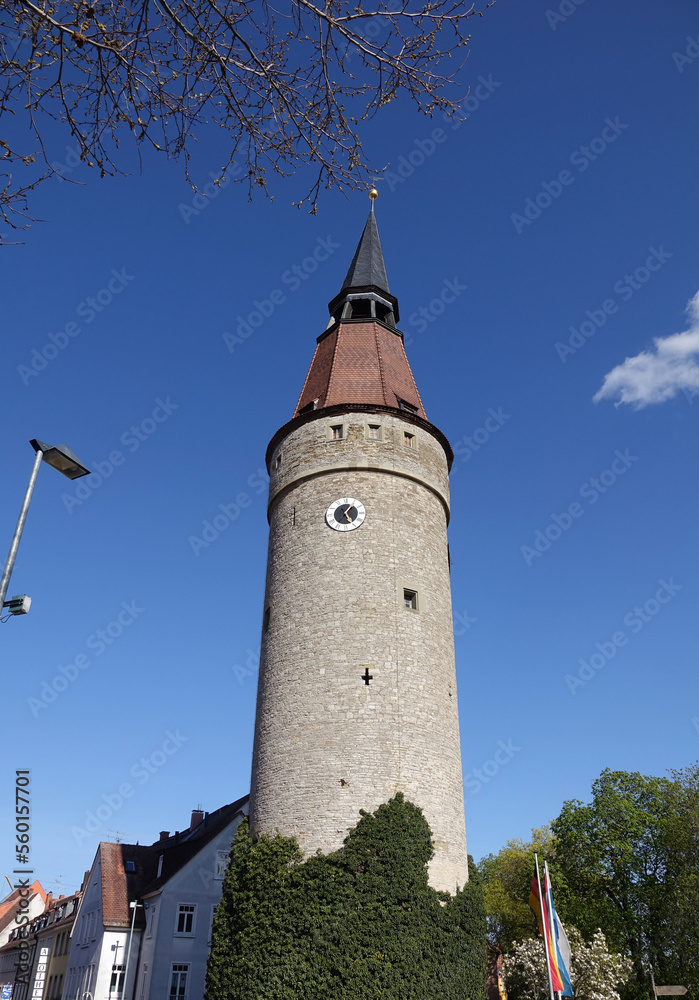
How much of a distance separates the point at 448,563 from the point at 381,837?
845 cm

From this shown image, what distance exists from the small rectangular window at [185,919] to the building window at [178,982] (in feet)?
4.18

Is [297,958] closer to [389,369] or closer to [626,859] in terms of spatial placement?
[389,369]

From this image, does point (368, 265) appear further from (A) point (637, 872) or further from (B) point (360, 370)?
(A) point (637, 872)

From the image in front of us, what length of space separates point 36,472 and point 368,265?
2280cm

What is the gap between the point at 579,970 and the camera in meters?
27.6

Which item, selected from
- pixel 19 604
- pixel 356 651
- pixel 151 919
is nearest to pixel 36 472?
pixel 19 604

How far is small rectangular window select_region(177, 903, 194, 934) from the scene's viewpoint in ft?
102

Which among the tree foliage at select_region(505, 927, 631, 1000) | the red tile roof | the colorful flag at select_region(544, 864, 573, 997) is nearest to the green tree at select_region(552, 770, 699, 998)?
the tree foliage at select_region(505, 927, 631, 1000)

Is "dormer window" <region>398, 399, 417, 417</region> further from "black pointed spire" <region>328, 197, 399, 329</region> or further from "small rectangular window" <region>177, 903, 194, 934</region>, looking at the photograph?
"small rectangular window" <region>177, 903, 194, 934</region>

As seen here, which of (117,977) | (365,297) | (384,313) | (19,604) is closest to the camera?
(19,604)

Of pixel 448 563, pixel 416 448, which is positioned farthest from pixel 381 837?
pixel 416 448

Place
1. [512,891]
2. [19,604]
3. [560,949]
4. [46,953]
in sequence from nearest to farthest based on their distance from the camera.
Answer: [19,604], [560,949], [512,891], [46,953]

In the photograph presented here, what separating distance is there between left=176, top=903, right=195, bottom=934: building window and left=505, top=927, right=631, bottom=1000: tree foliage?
42.0ft

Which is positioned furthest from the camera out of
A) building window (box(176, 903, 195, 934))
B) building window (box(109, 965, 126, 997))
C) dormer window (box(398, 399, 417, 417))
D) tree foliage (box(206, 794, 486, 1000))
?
building window (box(109, 965, 126, 997))
